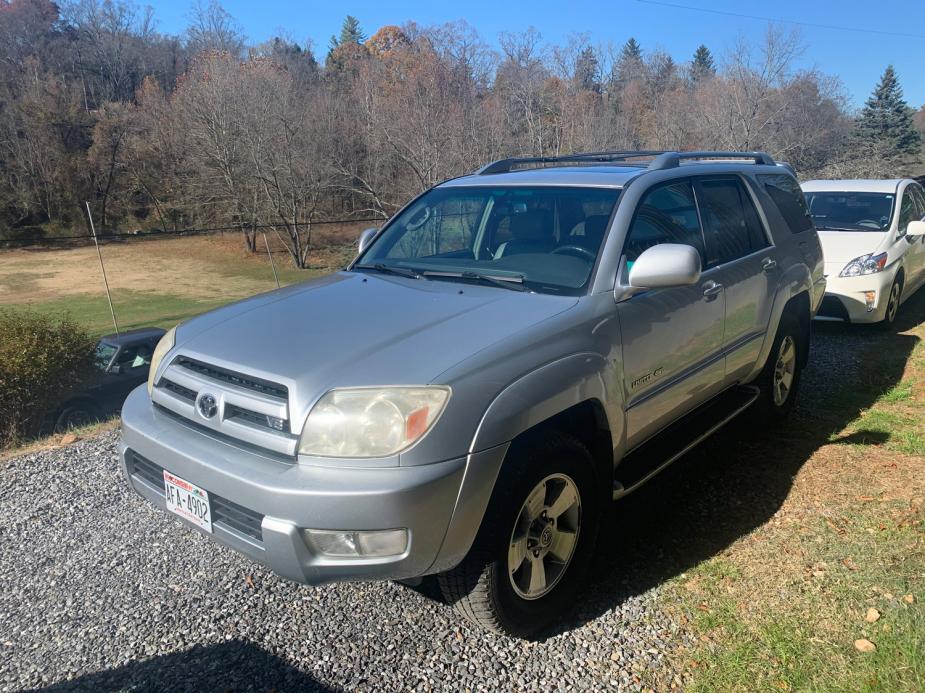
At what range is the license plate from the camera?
2543 millimetres

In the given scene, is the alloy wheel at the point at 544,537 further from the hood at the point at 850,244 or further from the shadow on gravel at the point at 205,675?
the hood at the point at 850,244

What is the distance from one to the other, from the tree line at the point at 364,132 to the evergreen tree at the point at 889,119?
4.6 inches

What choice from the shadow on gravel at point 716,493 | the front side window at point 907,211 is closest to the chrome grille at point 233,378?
the shadow on gravel at point 716,493

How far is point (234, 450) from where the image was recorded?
2488mm

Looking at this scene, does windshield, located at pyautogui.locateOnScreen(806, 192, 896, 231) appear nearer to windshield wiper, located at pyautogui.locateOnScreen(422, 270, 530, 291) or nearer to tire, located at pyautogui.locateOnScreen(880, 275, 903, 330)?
tire, located at pyautogui.locateOnScreen(880, 275, 903, 330)

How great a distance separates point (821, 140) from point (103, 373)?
136 feet

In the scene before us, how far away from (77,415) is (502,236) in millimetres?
6872

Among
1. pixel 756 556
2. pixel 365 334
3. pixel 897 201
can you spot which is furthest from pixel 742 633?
pixel 897 201

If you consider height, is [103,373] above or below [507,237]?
below

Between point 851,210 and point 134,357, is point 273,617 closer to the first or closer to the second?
point 134,357

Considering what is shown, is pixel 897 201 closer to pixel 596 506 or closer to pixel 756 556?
pixel 756 556

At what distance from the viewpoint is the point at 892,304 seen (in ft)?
26.0

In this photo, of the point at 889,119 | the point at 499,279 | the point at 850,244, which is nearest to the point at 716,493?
the point at 499,279

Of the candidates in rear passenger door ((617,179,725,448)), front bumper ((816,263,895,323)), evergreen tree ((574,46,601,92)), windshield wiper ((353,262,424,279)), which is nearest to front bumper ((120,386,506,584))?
rear passenger door ((617,179,725,448))
